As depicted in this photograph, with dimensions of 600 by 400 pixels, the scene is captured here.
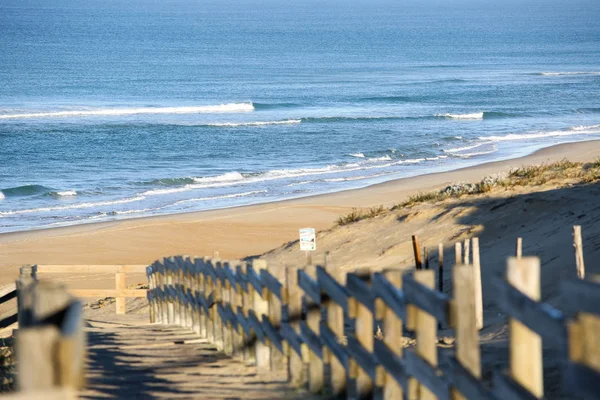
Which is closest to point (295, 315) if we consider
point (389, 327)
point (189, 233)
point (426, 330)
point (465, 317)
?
point (389, 327)

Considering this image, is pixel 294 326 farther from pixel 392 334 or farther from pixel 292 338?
pixel 392 334

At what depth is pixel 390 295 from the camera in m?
4.85

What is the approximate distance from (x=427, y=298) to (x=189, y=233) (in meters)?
19.9

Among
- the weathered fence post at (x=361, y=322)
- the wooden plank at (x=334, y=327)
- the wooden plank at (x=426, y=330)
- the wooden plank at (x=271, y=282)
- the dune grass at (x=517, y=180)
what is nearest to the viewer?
the wooden plank at (x=426, y=330)

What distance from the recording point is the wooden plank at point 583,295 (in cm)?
283

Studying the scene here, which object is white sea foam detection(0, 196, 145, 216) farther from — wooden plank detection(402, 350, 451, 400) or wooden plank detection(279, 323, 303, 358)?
wooden plank detection(402, 350, 451, 400)

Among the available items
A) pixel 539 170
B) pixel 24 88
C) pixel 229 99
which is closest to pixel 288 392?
pixel 539 170

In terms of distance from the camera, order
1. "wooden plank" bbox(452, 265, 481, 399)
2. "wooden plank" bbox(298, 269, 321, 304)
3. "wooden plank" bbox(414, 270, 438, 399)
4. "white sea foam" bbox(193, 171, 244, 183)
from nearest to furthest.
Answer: "wooden plank" bbox(452, 265, 481, 399) < "wooden plank" bbox(414, 270, 438, 399) < "wooden plank" bbox(298, 269, 321, 304) < "white sea foam" bbox(193, 171, 244, 183)

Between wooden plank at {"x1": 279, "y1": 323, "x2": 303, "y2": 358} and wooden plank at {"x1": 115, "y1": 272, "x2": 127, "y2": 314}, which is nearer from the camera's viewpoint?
wooden plank at {"x1": 279, "y1": 323, "x2": 303, "y2": 358}

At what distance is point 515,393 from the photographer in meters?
3.39

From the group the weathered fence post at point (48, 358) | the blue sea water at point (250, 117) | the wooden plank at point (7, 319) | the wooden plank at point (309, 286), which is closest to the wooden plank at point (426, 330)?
the wooden plank at point (309, 286)

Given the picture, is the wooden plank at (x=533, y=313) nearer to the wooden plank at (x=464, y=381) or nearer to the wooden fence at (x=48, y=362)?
the wooden plank at (x=464, y=381)

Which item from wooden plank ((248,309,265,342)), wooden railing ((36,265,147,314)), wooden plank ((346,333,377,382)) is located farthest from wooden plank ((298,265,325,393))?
wooden railing ((36,265,147,314))

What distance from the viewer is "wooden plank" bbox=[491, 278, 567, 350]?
3066 mm
